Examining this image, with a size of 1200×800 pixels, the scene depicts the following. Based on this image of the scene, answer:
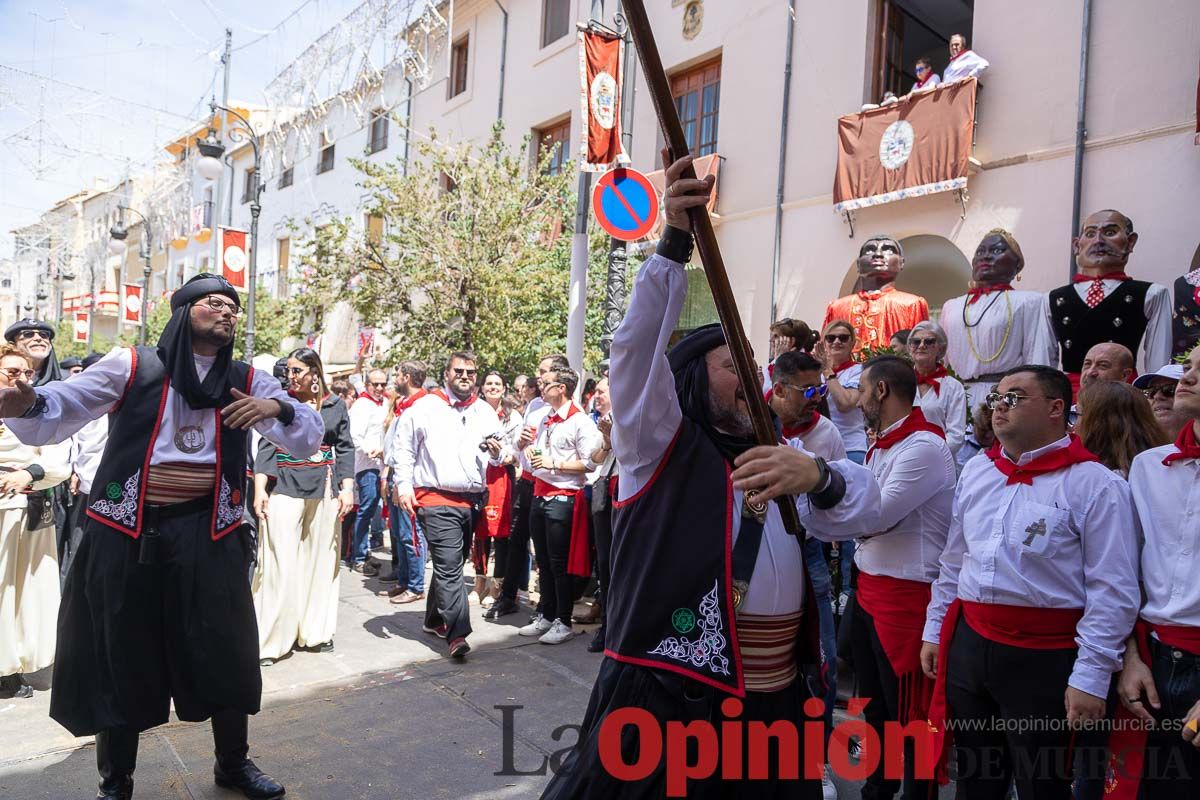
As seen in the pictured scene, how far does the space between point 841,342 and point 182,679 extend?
439 centimetres

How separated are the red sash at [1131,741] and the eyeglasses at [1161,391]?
1.31 m

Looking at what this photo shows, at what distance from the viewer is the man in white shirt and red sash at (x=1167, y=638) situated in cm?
258

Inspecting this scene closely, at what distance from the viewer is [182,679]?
140 inches

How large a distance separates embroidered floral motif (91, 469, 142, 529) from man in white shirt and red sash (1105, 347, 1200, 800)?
3724mm

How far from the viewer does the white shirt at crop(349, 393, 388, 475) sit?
9.12 m

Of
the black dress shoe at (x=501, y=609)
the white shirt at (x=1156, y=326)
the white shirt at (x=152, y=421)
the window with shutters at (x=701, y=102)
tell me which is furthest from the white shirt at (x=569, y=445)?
the window with shutters at (x=701, y=102)

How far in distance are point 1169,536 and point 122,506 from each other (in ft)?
12.8

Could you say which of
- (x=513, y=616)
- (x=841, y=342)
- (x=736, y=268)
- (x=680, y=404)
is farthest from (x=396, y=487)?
(x=736, y=268)

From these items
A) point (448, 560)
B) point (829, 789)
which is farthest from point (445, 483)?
point (829, 789)

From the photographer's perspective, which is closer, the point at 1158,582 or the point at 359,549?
the point at 1158,582

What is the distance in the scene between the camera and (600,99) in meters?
8.44

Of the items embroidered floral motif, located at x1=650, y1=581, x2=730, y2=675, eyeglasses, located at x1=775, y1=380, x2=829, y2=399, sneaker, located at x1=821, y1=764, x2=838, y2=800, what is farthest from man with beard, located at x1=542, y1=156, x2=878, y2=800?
eyeglasses, located at x1=775, y1=380, x2=829, y2=399

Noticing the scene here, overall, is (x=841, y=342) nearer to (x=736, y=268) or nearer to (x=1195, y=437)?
(x=1195, y=437)

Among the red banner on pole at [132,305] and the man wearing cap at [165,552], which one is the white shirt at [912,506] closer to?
the man wearing cap at [165,552]
